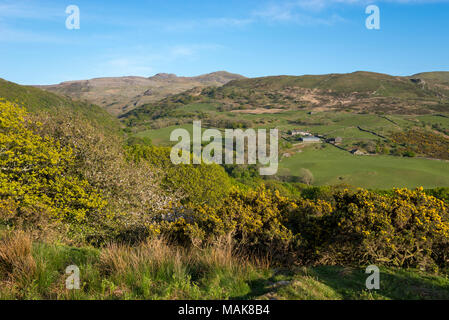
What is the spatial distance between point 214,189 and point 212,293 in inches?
550

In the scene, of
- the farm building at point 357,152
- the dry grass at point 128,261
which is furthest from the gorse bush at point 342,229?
the farm building at point 357,152

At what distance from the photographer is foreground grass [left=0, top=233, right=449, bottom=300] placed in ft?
13.1

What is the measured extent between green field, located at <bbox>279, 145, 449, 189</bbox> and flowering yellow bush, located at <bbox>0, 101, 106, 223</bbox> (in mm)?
51671

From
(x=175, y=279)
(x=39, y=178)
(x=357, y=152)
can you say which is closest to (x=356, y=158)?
(x=357, y=152)

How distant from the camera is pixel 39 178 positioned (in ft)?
33.0

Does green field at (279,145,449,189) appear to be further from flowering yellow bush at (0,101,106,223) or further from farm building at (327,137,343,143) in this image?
flowering yellow bush at (0,101,106,223)

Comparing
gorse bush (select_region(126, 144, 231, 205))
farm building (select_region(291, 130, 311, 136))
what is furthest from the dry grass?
farm building (select_region(291, 130, 311, 136))

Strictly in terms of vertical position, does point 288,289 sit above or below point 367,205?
below

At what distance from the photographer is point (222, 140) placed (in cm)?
9469

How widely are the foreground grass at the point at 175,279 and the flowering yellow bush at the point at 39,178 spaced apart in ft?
14.9

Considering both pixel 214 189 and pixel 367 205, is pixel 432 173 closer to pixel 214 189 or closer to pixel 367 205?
pixel 214 189

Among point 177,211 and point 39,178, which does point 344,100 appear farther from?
point 39,178
